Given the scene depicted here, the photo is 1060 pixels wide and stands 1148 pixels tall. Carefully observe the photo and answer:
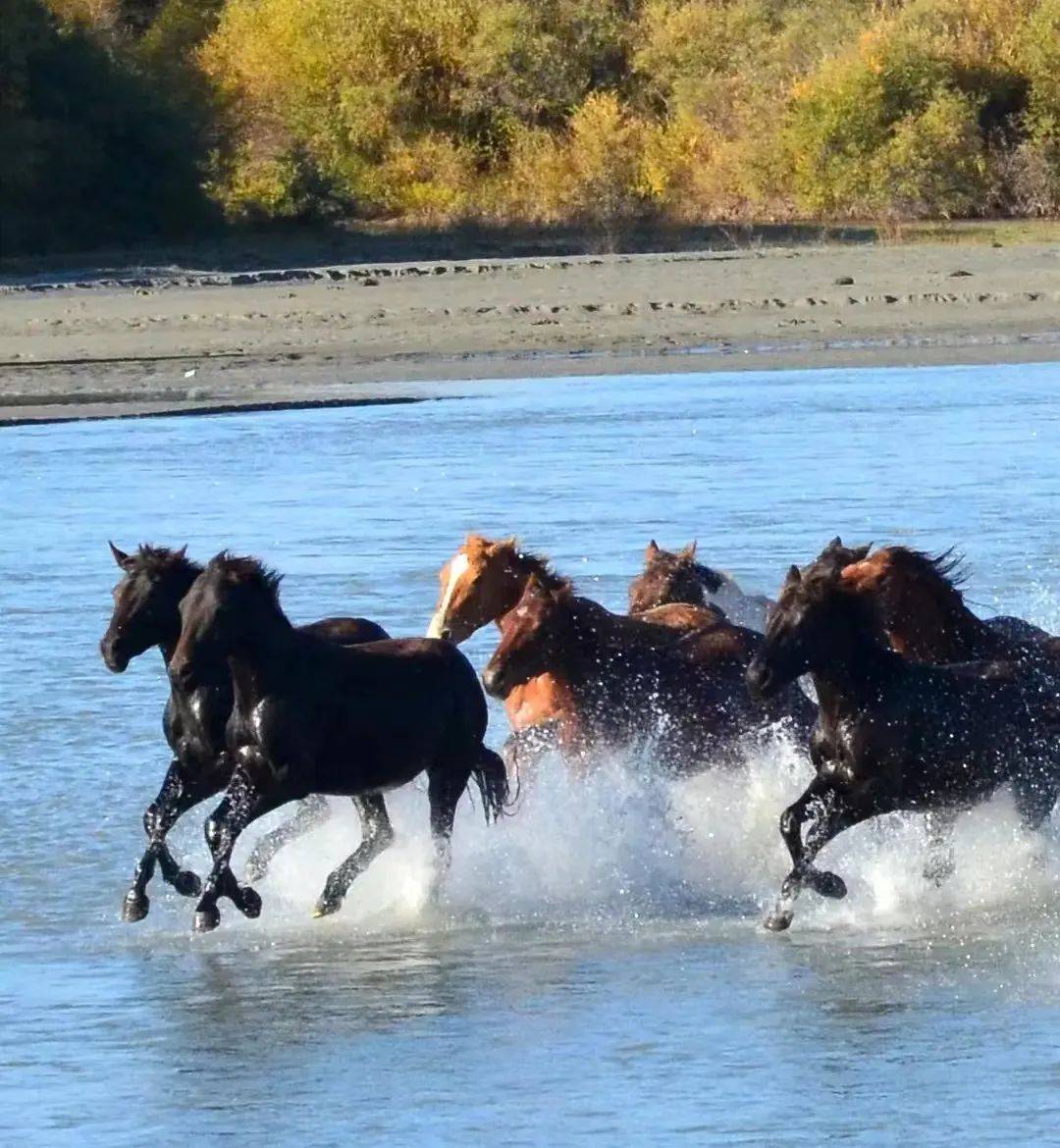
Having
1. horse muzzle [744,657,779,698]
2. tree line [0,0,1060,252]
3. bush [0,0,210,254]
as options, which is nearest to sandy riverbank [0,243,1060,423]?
bush [0,0,210,254]

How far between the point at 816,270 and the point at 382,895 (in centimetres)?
2029

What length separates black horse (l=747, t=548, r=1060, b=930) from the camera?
7285mm

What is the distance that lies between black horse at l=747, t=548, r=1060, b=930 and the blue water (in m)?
0.22

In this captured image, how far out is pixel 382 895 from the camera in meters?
7.91

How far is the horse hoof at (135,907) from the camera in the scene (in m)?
7.46

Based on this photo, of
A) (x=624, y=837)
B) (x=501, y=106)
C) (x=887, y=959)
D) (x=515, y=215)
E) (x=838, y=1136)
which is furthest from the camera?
(x=501, y=106)

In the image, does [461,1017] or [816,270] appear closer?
[461,1017]

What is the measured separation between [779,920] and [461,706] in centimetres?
115

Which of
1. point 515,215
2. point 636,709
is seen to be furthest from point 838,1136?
point 515,215

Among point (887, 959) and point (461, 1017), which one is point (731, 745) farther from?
point (461, 1017)

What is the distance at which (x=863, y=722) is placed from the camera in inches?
290

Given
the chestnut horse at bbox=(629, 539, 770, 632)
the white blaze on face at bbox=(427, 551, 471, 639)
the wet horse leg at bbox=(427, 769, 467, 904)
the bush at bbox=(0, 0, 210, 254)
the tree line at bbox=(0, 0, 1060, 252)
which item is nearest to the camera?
the wet horse leg at bbox=(427, 769, 467, 904)

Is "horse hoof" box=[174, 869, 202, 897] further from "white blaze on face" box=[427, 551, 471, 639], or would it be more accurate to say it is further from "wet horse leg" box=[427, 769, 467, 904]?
"white blaze on face" box=[427, 551, 471, 639]

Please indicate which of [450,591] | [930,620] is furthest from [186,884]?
[930,620]
